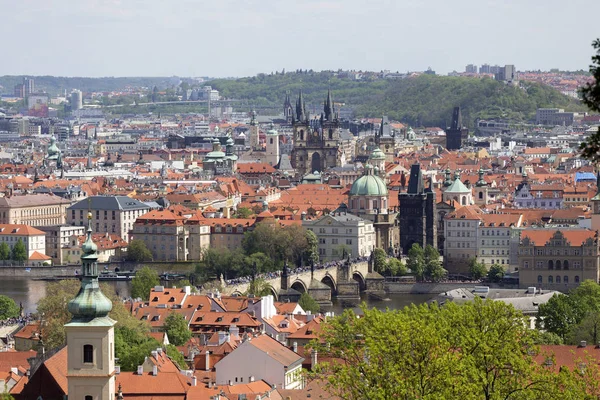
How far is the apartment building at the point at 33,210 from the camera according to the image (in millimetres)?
94500

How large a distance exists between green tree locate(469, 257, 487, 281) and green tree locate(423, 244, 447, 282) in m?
1.20

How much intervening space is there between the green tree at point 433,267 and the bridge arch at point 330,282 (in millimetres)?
4502

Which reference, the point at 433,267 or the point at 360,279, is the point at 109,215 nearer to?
the point at 360,279

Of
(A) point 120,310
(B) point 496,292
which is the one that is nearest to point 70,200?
(B) point 496,292

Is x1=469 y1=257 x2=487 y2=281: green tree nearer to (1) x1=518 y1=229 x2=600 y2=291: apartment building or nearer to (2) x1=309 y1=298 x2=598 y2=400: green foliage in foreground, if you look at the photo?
(1) x1=518 y1=229 x2=600 y2=291: apartment building

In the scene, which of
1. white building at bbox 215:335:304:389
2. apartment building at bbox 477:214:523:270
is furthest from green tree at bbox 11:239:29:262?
white building at bbox 215:335:304:389

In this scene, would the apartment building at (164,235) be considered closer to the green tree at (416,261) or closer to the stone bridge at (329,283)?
the stone bridge at (329,283)

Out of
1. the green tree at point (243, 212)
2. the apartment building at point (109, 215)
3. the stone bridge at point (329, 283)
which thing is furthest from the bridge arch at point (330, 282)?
the apartment building at point (109, 215)

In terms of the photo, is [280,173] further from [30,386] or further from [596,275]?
[30,386]

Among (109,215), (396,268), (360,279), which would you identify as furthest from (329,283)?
(109,215)

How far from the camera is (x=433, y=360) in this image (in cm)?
2311

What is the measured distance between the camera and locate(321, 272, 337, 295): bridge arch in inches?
2879

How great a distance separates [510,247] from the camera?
78.6m

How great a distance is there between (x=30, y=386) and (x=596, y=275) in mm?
43484
